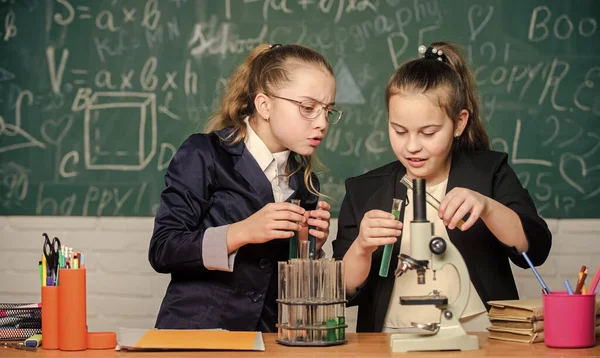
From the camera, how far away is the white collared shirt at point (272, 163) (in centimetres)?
228

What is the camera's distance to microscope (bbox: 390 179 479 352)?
62.1 inches

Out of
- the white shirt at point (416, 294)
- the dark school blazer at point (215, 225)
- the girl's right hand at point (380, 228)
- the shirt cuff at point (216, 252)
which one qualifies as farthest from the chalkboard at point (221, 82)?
the girl's right hand at point (380, 228)

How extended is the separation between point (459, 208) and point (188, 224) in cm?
Answer: 73

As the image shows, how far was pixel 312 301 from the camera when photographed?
162cm

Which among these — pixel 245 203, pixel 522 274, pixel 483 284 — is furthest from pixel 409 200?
pixel 522 274

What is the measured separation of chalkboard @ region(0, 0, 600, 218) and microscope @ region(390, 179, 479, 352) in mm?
1994

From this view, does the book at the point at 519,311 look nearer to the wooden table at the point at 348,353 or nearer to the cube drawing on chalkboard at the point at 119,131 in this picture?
the wooden table at the point at 348,353

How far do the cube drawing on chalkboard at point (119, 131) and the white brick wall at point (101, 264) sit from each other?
264mm

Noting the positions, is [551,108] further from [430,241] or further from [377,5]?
[430,241]

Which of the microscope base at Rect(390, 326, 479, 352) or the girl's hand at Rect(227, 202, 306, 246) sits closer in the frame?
the microscope base at Rect(390, 326, 479, 352)

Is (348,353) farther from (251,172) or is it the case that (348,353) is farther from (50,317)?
(251,172)

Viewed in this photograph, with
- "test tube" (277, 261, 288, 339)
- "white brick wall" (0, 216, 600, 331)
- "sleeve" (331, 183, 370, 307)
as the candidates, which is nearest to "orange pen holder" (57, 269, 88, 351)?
"test tube" (277, 261, 288, 339)

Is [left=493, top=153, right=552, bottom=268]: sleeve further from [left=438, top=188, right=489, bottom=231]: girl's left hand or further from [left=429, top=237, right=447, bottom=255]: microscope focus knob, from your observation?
[left=429, top=237, right=447, bottom=255]: microscope focus knob

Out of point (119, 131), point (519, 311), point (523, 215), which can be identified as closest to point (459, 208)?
point (519, 311)
